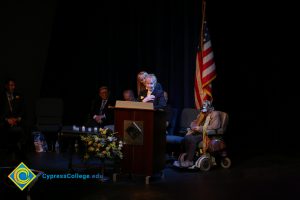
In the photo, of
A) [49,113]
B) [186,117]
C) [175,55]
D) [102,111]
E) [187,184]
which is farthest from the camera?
[49,113]

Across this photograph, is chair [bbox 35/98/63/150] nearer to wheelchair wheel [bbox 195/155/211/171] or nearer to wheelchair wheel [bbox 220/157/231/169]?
wheelchair wheel [bbox 195/155/211/171]

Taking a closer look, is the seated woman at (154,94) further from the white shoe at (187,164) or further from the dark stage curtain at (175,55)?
the dark stage curtain at (175,55)

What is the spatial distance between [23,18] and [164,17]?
2.77m

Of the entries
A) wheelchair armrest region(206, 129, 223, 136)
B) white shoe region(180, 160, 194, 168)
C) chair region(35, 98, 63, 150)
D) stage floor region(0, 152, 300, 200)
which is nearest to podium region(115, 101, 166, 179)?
stage floor region(0, 152, 300, 200)

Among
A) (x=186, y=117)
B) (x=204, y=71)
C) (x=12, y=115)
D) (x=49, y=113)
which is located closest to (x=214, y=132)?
(x=186, y=117)

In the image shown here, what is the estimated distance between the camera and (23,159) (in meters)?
7.78

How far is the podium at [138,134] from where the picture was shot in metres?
5.93

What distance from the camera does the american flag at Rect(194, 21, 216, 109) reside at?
776 centimetres

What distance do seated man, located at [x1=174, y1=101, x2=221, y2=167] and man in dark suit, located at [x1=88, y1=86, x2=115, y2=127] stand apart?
5.92 feet

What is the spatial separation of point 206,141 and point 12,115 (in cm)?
355

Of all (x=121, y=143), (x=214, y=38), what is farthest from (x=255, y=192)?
(x=214, y=38)

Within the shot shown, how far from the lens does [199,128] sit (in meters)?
6.97

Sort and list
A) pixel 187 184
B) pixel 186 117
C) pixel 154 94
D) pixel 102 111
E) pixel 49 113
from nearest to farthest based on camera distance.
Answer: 1. pixel 187 184
2. pixel 154 94
3. pixel 186 117
4. pixel 102 111
5. pixel 49 113

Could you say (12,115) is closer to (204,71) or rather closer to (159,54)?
(159,54)
